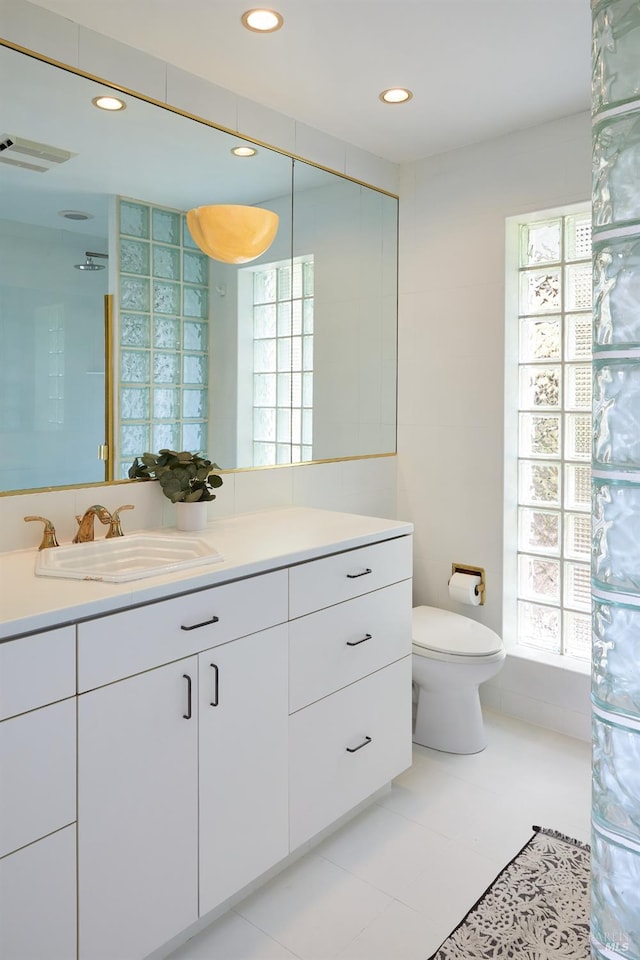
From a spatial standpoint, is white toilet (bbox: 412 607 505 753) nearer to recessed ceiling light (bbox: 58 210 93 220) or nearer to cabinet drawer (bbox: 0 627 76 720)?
cabinet drawer (bbox: 0 627 76 720)

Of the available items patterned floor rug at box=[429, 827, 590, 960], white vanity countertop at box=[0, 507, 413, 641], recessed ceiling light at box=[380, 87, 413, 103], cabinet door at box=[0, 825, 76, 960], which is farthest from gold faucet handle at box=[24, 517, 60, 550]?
recessed ceiling light at box=[380, 87, 413, 103]

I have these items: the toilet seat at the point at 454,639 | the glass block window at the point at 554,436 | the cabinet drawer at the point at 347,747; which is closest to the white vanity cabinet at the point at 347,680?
the cabinet drawer at the point at 347,747

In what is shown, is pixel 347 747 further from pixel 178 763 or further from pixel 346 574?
pixel 178 763

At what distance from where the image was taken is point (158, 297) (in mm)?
2238

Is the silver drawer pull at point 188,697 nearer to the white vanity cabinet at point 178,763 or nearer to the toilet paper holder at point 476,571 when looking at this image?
the white vanity cabinet at point 178,763

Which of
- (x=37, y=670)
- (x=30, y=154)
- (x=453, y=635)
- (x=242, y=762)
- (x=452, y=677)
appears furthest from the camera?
(x=453, y=635)

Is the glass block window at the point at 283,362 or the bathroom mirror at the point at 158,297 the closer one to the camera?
the bathroom mirror at the point at 158,297

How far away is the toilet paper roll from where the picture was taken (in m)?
2.96

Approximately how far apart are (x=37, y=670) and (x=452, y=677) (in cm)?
167

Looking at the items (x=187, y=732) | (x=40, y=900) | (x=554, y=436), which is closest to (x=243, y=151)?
(x=554, y=436)

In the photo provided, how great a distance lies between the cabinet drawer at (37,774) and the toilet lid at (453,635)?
1.52m

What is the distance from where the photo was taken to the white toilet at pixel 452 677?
2545 mm

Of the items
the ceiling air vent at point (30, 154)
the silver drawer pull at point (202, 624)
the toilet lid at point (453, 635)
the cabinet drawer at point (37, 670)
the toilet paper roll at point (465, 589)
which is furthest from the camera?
the toilet paper roll at point (465, 589)

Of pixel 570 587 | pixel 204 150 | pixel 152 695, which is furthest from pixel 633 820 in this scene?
pixel 204 150
